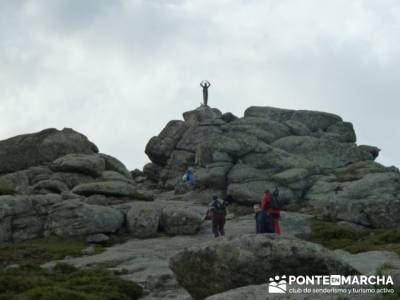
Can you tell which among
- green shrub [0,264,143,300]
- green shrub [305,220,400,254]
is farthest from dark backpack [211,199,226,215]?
green shrub [0,264,143,300]

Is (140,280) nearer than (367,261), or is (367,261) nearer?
(367,261)

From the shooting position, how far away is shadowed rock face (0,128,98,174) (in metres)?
68.1

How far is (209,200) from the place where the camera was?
5559 cm

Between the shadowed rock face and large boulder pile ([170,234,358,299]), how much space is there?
5212 centimetres

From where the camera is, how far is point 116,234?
43.5 meters

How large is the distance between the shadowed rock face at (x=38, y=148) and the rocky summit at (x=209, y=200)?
0.13 metres

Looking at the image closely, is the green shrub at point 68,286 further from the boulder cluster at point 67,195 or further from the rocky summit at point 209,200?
the boulder cluster at point 67,195

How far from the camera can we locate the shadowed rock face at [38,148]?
223 feet

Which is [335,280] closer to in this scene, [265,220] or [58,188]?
[265,220]

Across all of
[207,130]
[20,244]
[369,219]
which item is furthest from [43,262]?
[207,130]

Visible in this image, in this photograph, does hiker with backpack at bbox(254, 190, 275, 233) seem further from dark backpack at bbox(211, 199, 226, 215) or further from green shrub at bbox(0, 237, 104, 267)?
green shrub at bbox(0, 237, 104, 267)

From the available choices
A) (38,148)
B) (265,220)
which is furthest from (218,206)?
(38,148)

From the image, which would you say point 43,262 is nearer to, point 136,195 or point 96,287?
point 96,287

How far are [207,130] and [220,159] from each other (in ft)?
36.3
